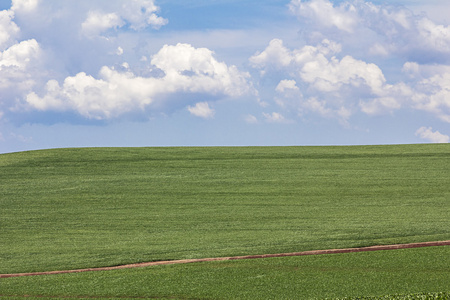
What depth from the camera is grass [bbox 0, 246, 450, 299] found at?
11086 millimetres

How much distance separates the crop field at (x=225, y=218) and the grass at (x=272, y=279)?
34mm

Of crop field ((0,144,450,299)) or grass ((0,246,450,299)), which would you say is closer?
grass ((0,246,450,299))

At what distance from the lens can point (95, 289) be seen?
12047 millimetres

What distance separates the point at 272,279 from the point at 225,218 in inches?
331

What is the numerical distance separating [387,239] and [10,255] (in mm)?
12106

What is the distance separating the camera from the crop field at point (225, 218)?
39.5 feet

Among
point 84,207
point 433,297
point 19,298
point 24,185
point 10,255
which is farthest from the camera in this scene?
point 24,185

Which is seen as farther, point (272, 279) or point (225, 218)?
point (225, 218)

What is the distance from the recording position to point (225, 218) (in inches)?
803

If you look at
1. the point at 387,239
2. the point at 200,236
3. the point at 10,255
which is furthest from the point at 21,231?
the point at 387,239

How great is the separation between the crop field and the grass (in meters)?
0.03

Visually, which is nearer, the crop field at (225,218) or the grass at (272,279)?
A: the grass at (272,279)

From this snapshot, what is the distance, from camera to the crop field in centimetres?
1205

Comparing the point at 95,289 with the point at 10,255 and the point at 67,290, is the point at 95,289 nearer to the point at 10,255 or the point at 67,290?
the point at 67,290
